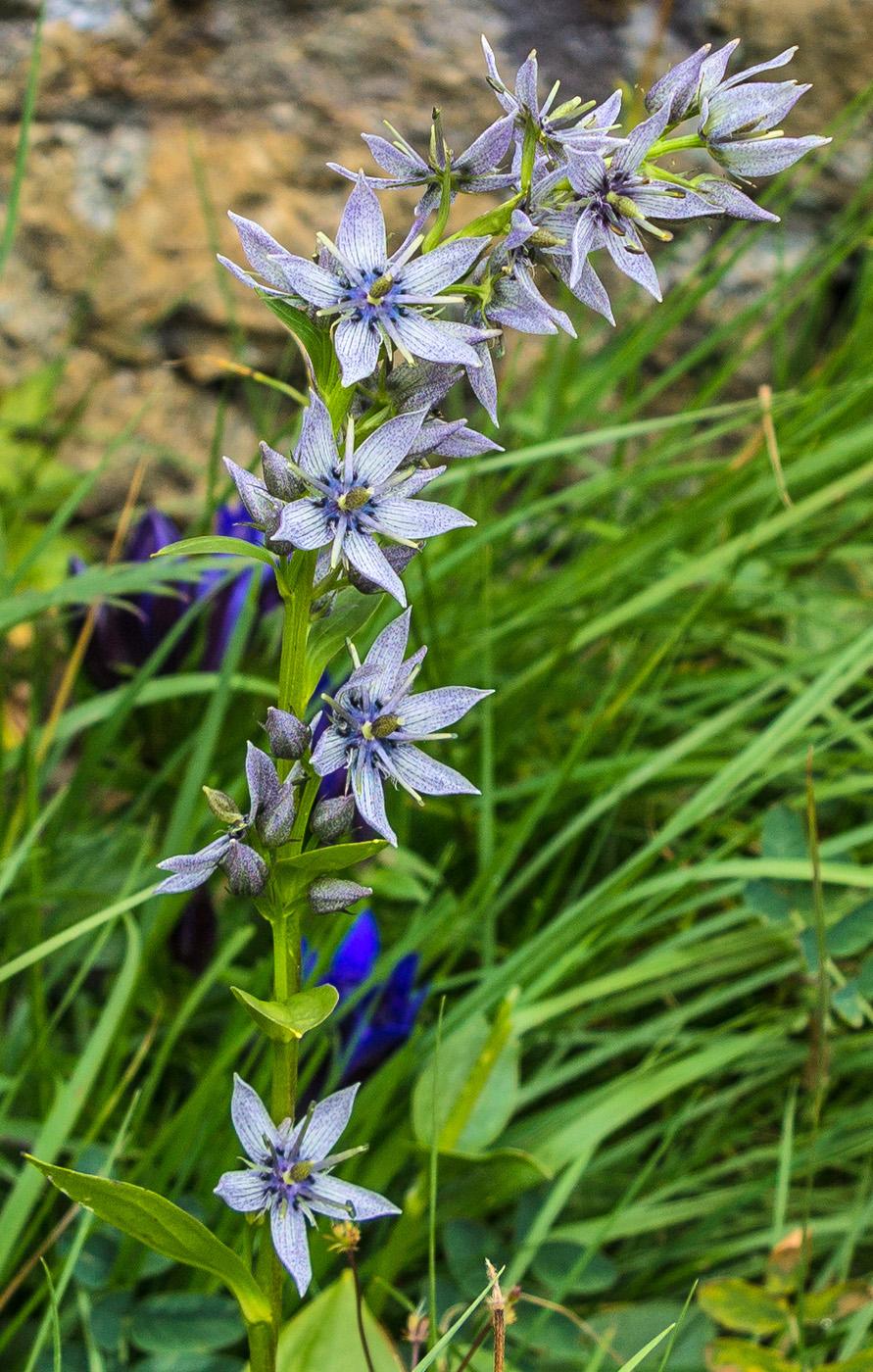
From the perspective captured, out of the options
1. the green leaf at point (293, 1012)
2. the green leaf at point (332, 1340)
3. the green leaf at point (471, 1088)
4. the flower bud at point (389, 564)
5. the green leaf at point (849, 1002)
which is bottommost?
the green leaf at point (332, 1340)

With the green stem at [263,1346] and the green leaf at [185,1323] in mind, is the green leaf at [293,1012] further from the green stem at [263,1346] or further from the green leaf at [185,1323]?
the green leaf at [185,1323]

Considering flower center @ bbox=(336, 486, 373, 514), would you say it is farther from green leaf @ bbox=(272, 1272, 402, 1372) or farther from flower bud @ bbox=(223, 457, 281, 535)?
green leaf @ bbox=(272, 1272, 402, 1372)

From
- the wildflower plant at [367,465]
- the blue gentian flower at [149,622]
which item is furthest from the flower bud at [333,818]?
the blue gentian flower at [149,622]

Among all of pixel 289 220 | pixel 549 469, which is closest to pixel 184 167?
pixel 289 220

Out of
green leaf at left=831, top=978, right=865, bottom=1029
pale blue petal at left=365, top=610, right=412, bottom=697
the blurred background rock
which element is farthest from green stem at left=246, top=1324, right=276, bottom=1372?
the blurred background rock

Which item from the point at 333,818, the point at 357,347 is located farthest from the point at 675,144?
the point at 333,818

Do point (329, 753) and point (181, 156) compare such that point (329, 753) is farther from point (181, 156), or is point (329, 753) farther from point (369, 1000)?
point (181, 156)

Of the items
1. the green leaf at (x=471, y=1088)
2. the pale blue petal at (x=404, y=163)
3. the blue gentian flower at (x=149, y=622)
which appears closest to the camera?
the pale blue petal at (x=404, y=163)
